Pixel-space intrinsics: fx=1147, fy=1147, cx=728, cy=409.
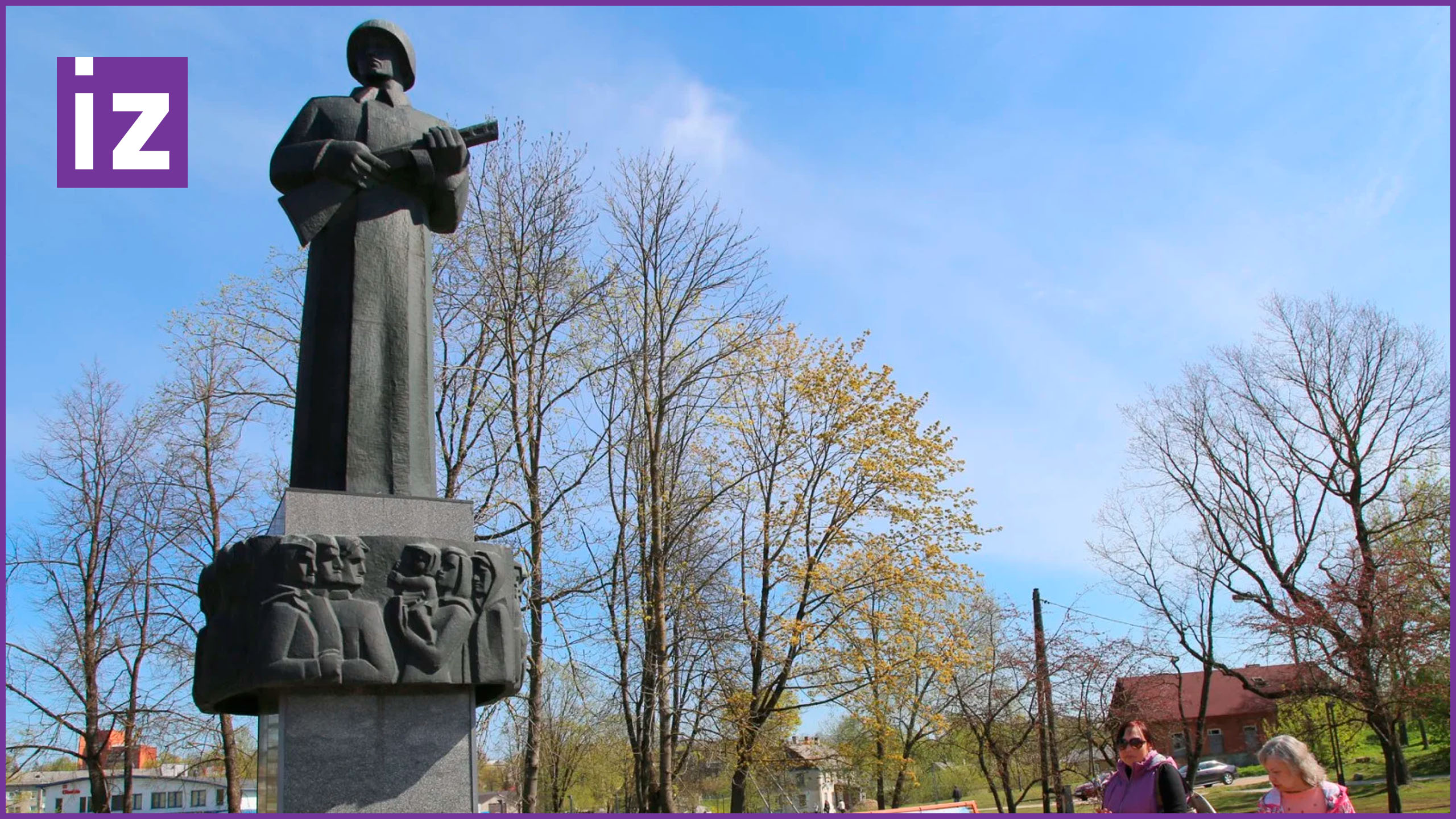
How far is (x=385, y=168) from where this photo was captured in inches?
279

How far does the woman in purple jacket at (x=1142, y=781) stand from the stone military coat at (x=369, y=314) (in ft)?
13.2

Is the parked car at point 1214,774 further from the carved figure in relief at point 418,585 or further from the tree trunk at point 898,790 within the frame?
the carved figure in relief at point 418,585

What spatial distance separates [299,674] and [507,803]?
3203 cm

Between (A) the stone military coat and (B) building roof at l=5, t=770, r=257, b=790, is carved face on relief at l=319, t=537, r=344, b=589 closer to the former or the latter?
(A) the stone military coat

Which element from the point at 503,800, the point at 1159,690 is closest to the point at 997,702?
the point at 1159,690

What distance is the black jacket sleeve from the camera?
4773 millimetres

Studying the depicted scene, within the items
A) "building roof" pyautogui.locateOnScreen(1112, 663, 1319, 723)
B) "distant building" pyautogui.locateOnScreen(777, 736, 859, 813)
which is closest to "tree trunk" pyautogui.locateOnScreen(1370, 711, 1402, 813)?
"building roof" pyautogui.locateOnScreen(1112, 663, 1319, 723)

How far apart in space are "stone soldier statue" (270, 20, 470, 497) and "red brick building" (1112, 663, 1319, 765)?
1976 centimetres

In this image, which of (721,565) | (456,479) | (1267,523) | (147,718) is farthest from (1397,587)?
(147,718)

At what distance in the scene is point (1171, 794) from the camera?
4801 mm

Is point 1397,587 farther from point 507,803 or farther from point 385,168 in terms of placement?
point 507,803

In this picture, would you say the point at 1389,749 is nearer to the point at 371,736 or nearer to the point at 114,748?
the point at 371,736

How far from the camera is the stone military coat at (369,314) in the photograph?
662 cm

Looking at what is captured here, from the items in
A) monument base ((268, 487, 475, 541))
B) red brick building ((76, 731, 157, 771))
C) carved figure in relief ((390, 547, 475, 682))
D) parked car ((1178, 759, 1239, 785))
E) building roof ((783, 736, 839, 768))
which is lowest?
parked car ((1178, 759, 1239, 785))
